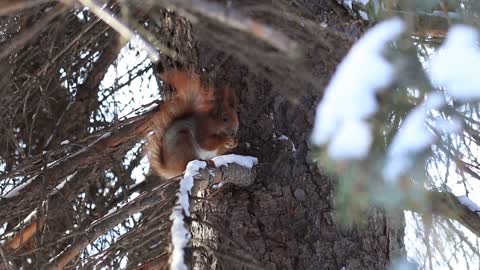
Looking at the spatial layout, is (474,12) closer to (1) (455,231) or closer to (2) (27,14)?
(1) (455,231)

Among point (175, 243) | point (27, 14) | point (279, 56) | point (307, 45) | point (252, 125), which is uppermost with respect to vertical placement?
point (27, 14)

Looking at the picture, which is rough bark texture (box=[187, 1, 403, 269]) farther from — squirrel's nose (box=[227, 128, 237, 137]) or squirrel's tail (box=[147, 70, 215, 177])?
squirrel's tail (box=[147, 70, 215, 177])

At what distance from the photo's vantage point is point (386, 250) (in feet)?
8.43

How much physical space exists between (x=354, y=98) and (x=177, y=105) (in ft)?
3.86

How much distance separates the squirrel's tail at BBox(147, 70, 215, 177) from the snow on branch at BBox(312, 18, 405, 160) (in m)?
0.96

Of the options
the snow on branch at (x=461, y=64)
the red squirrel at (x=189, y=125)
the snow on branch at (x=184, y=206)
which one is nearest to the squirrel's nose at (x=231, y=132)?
the red squirrel at (x=189, y=125)

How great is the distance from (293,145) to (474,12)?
718 mm

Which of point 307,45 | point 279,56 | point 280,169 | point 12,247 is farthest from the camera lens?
point 12,247

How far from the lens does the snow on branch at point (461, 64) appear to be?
167 cm

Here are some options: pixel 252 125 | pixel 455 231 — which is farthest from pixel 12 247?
pixel 455 231

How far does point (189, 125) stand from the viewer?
281cm

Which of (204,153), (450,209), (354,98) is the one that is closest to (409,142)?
(354,98)

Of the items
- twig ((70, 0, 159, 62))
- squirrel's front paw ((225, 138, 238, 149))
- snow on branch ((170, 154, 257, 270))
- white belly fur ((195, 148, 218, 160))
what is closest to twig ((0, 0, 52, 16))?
twig ((70, 0, 159, 62))

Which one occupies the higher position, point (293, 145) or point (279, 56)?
point (293, 145)
